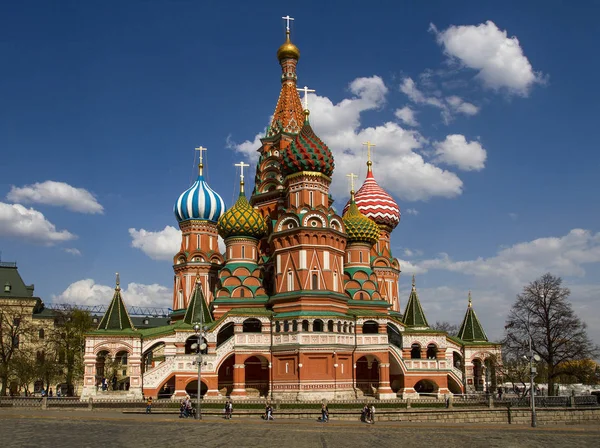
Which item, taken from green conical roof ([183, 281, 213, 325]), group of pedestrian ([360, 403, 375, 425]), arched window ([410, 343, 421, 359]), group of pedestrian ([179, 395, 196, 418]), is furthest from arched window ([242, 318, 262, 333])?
group of pedestrian ([360, 403, 375, 425])

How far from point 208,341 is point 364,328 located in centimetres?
1125

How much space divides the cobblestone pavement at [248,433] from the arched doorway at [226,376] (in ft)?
40.2

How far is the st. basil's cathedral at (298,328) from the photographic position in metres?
39.2

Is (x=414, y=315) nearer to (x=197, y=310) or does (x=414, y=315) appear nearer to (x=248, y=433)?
(x=197, y=310)

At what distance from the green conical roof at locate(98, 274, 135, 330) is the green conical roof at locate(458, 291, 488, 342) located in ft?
85.4

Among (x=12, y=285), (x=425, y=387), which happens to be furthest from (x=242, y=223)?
(x=12, y=285)

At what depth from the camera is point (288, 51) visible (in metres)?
54.8

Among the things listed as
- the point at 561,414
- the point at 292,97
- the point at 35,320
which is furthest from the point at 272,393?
the point at 35,320

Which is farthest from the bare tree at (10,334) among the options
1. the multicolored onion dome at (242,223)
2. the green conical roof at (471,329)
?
the green conical roof at (471,329)

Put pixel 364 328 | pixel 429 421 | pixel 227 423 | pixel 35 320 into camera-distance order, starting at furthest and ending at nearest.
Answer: pixel 35 320
pixel 364 328
pixel 429 421
pixel 227 423

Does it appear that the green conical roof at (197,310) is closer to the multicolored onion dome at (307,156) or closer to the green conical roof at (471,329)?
the multicolored onion dome at (307,156)

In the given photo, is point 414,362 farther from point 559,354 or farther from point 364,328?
point 559,354

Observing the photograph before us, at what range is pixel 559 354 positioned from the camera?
40.8m

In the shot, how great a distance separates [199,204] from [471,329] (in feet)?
83.8
